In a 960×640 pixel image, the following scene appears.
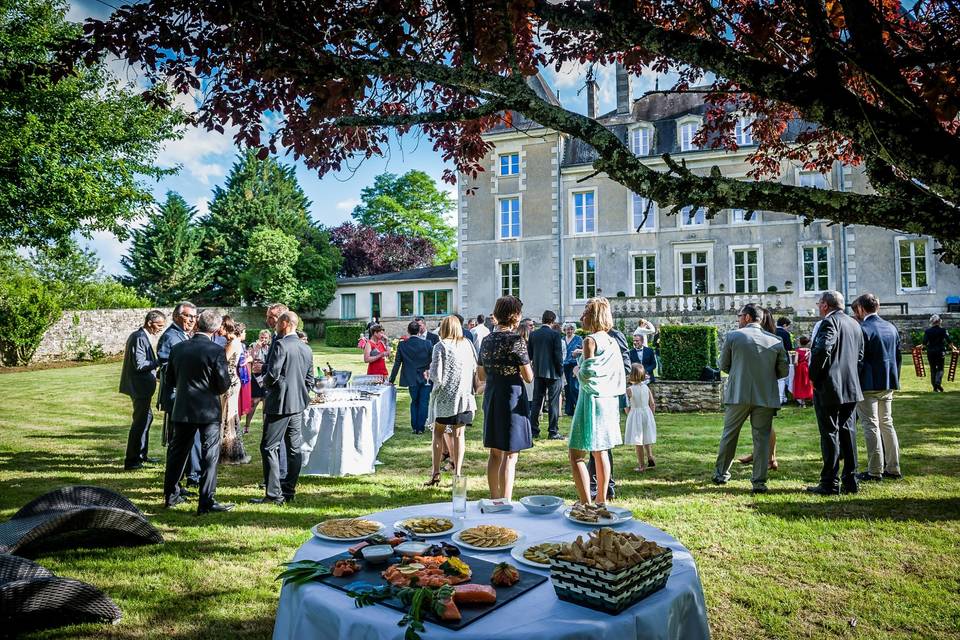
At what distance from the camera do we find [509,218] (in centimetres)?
2802

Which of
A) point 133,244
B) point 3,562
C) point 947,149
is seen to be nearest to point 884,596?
point 947,149

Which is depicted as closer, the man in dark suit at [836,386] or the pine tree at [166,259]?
the man in dark suit at [836,386]

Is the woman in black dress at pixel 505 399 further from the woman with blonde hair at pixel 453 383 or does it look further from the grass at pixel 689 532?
the grass at pixel 689 532

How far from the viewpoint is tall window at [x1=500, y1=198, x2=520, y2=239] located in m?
27.9

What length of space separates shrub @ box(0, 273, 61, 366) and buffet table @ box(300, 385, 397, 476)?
19.4m

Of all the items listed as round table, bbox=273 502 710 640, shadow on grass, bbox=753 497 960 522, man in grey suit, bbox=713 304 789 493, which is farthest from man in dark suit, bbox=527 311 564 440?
round table, bbox=273 502 710 640

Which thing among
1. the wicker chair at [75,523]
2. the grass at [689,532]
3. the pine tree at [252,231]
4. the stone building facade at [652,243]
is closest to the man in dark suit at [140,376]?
the grass at [689,532]

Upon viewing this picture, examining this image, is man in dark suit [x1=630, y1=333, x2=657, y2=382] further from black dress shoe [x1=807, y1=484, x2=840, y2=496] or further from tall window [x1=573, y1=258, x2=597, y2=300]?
tall window [x1=573, y1=258, x2=597, y2=300]

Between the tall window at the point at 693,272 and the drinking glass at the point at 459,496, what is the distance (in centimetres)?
2517

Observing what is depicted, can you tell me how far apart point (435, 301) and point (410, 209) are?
1826 cm

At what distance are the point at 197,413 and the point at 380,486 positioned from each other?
7.14 feet

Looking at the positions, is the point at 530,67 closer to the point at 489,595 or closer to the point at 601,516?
the point at 601,516

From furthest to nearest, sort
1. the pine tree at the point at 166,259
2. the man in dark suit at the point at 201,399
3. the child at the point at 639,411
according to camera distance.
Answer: the pine tree at the point at 166,259
the child at the point at 639,411
the man in dark suit at the point at 201,399

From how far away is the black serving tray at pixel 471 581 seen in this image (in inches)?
67.9
